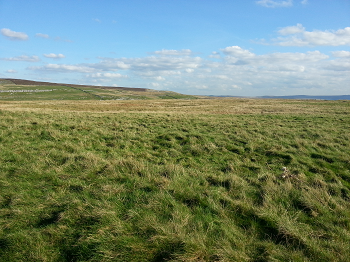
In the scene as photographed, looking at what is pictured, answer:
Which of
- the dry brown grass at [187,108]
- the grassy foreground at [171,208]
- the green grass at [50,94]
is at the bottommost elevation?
the grassy foreground at [171,208]

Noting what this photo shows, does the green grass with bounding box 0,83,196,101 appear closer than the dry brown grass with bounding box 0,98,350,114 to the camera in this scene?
No

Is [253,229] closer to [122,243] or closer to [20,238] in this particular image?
[122,243]

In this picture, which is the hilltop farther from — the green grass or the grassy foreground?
the grassy foreground

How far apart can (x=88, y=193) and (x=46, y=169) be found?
7.75 ft

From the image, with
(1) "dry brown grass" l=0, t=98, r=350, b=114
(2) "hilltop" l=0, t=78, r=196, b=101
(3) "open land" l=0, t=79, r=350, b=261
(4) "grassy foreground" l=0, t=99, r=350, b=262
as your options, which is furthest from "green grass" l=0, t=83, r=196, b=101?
(4) "grassy foreground" l=0, t=99, r=350, b=262

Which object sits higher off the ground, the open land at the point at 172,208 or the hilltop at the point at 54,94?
the hilltop at the point at 54,94

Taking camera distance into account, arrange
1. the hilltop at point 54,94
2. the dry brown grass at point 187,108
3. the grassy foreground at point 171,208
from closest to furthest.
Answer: the grassy foreground at point 171,208 < the dry brown grass at point 187,108 < the hilltop at point 54,94

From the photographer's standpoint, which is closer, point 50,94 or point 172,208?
point 172,208

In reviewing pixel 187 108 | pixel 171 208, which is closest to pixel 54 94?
pixel 187 108

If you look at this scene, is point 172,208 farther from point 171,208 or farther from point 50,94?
point 50,94

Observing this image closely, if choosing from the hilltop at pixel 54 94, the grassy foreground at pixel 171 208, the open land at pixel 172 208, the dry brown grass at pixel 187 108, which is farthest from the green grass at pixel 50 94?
the grassy foreground at pixel 171 208

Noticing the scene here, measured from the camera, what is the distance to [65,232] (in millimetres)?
3594

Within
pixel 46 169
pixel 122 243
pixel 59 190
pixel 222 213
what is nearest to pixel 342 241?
pixel 222 213

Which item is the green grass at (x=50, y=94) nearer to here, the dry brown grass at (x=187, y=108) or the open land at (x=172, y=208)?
the dry brown grass at (x=187, y=108)
